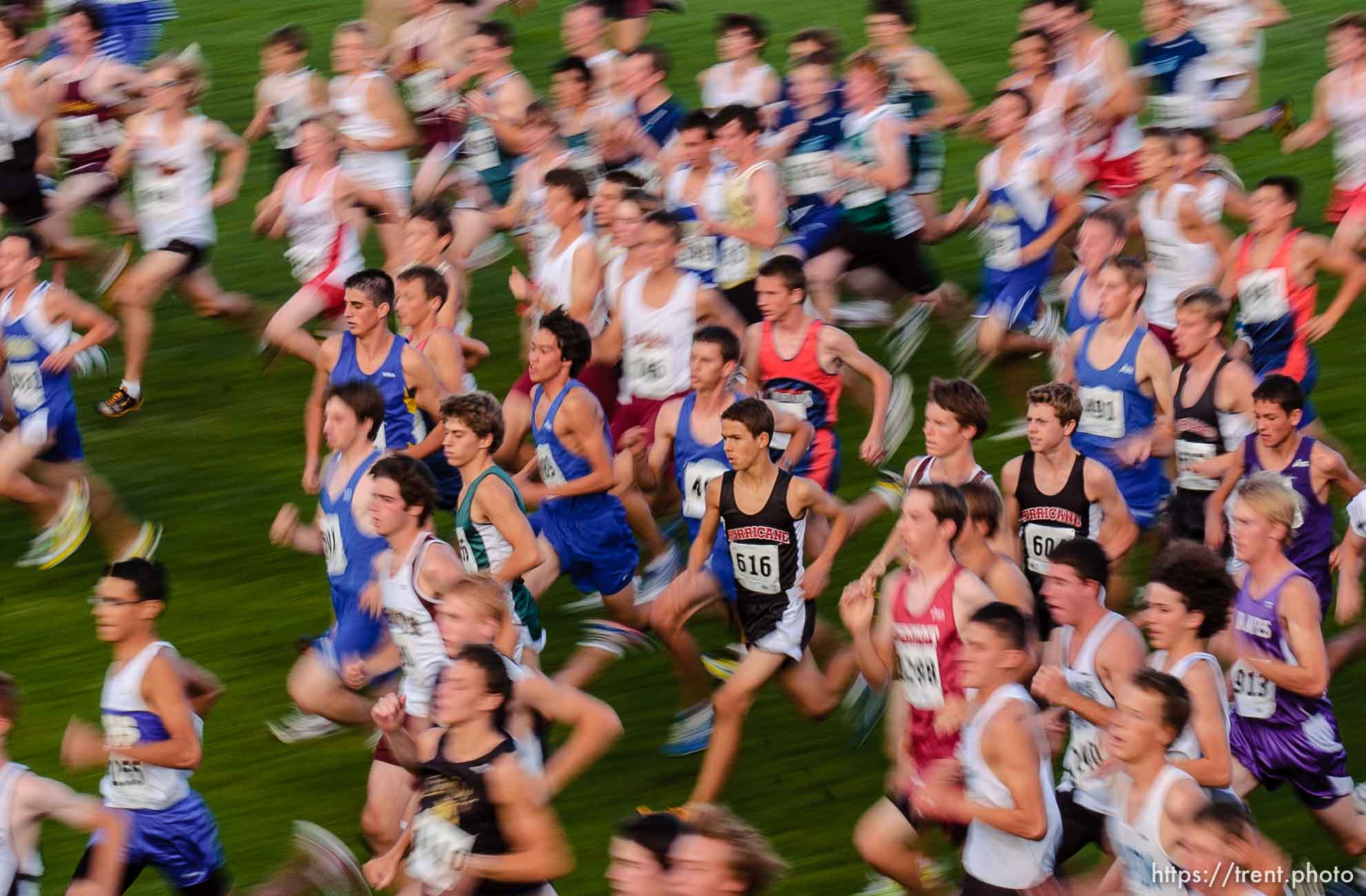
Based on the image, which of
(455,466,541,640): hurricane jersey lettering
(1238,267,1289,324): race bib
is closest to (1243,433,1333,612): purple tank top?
(1238,267,1289,324): race bib

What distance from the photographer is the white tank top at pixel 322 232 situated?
9820 millimetres

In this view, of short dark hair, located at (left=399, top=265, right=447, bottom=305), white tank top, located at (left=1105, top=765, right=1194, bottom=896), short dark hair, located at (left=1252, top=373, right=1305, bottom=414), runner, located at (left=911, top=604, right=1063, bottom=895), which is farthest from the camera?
short dark hair, located at (left=399, top=265, right=447, bottom=305)

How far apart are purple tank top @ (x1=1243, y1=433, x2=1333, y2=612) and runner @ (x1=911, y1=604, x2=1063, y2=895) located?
7.12 ft

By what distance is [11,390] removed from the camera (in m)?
8.80

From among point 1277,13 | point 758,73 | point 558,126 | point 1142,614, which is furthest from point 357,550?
point 1277,13

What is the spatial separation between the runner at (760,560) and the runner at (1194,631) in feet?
4.79

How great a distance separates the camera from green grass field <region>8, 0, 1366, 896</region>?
7046 mm

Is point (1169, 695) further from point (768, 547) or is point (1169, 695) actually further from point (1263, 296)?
point (1263, 296)

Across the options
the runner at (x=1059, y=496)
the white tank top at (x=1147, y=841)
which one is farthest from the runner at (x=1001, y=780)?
the runner at (x=1059, y=496)

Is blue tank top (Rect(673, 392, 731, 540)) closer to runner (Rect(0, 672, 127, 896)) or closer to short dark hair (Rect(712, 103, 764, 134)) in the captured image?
short dark hair (Rect(712, 103, 764, 134))

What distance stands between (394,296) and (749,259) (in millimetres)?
1803

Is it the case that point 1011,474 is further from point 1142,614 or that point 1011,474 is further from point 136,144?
point 136,144

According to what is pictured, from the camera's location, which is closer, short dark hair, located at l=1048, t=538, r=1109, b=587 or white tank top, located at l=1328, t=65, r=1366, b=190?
short dark hair, located at l=1048, t=538, r=1109, b=587

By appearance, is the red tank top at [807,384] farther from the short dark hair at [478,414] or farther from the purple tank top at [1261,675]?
the purple tank top at [1261,675]
